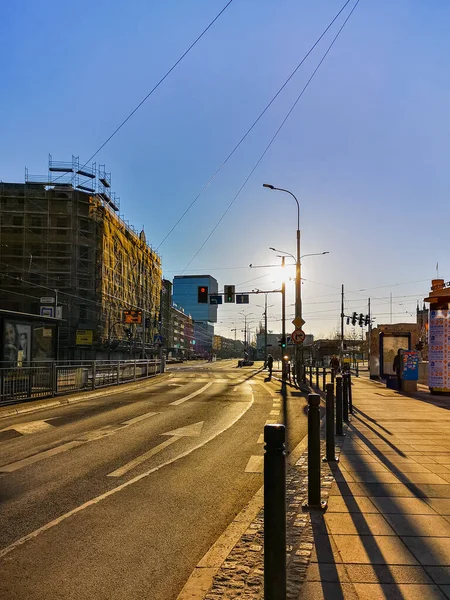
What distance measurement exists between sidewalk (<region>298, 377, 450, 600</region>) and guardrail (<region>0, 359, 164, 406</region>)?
970 centimetres

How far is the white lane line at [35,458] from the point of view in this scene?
Answer: 709cm

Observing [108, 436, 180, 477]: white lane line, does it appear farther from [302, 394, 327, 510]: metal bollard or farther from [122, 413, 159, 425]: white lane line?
[302, 394, 327, 510]: metal bollard

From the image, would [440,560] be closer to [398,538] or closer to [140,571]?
[398,538]

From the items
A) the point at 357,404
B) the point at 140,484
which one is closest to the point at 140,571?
the point at 140,484


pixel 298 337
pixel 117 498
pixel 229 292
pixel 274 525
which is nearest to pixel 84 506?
pixel 117 498

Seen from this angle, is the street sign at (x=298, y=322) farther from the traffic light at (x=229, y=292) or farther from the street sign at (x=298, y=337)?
the traffic light at (x=229, y=292)

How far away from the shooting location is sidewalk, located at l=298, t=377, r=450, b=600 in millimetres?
3326

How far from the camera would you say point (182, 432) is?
10.2 metres

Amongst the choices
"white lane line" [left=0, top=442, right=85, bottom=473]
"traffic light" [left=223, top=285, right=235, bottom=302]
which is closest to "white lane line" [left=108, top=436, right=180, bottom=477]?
"white lane line" [left=0, top=442, right=85, bottom=473]

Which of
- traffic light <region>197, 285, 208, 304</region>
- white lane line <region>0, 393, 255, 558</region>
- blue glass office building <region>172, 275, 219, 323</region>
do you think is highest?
blue glass office building <region>172, 275, 219, 323</region>

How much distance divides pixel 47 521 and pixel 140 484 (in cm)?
155

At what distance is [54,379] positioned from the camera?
1656 cm

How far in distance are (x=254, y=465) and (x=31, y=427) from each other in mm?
5763

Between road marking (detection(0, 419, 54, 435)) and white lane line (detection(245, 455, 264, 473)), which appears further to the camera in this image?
road marking (detection(0, 419, 54, 435))
